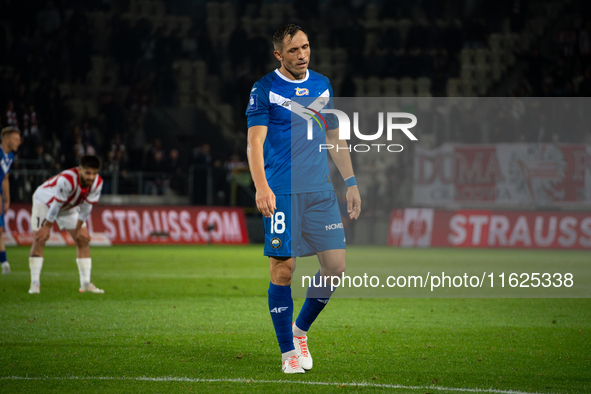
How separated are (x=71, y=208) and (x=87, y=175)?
0.96 meters

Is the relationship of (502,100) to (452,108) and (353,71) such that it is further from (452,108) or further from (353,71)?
(353,71)

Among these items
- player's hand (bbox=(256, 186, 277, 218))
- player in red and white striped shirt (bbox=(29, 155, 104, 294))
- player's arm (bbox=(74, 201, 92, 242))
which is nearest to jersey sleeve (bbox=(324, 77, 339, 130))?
player's hand (bbox=(256, 186, 277, 218))

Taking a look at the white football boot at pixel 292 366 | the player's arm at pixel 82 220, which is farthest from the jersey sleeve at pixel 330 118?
the player's arm at pixel 82 220

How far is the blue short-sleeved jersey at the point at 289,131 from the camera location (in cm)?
489

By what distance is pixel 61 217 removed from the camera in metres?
9.61

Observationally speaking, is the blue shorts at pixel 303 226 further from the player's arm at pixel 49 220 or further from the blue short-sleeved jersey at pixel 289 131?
the player's arm at pixel 49 220

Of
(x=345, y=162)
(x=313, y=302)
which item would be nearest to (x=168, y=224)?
(x=345, y=162)

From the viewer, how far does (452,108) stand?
2172 centimetres

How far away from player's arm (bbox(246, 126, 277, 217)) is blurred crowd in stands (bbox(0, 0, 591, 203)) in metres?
15.5

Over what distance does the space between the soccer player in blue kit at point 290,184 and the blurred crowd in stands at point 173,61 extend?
15465mm

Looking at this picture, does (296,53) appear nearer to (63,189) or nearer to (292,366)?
(292,366)

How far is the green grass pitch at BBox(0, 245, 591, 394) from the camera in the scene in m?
4.57

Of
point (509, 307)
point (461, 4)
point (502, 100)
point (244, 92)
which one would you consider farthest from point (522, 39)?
point (509, 307)

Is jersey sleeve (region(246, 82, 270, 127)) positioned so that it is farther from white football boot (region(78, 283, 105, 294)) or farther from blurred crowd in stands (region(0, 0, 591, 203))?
blurred crowd in stands (region(0, 0, 591, 203))
